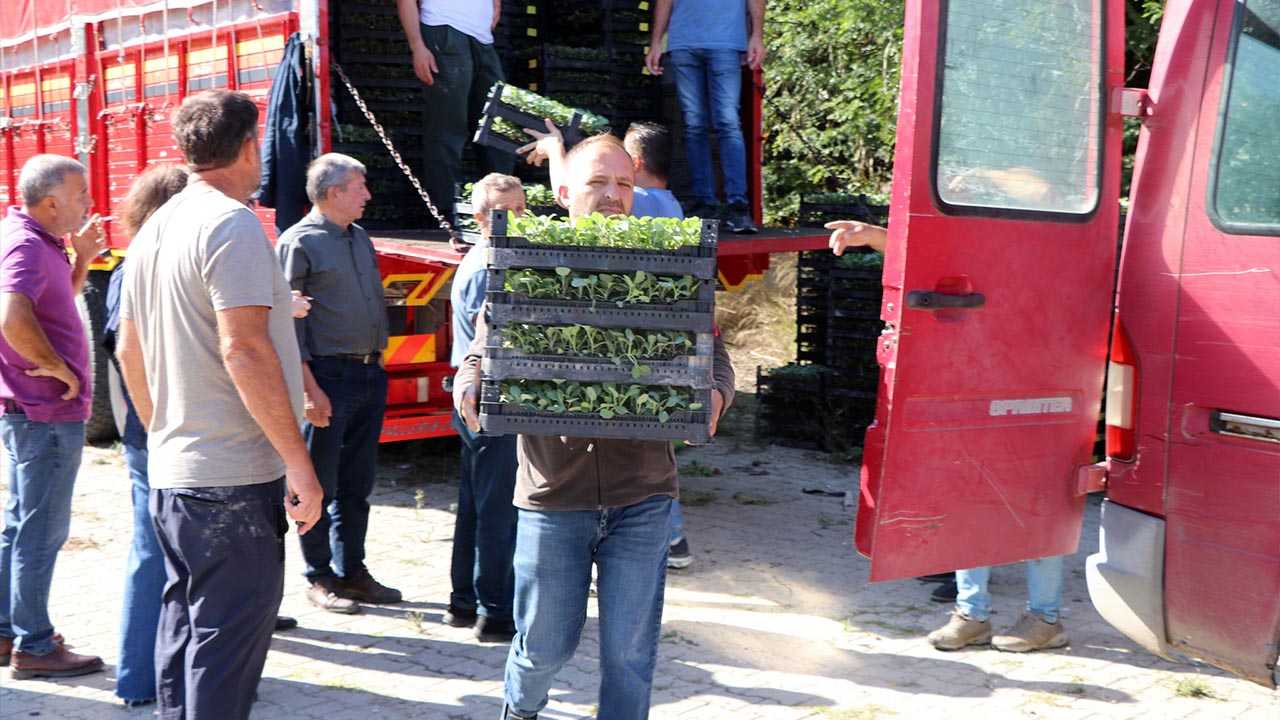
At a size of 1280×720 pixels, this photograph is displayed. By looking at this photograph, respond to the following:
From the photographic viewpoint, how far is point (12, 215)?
471 centimetres

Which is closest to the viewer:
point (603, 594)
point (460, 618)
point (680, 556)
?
point (603, 594)

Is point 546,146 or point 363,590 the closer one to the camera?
point 546,146

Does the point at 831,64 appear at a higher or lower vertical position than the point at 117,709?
higher

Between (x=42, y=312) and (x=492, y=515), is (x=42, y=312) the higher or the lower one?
the higher one

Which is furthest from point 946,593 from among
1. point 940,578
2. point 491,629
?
point 491,629

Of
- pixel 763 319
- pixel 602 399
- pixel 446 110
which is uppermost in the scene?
pixel 446 110

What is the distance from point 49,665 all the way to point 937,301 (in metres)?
3.56

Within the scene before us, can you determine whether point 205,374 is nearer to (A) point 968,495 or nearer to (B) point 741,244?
(A) point 968,495

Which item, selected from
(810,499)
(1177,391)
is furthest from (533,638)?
(810,499)

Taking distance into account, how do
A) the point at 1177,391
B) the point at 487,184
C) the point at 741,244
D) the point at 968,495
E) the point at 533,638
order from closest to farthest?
1. the point at 533,638
2. the point at 1177,391
3. the point at 968,495
4. the point at 487,184
5. the point at 741,244

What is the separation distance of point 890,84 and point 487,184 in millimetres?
8332

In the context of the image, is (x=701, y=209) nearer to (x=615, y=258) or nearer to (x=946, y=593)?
(x=946, y=593)

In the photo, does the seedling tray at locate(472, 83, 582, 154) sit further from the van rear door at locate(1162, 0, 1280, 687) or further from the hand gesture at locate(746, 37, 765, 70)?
the van rear door at locate(1162, 0, 1280, 687)

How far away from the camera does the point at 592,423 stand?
2.99 meters
